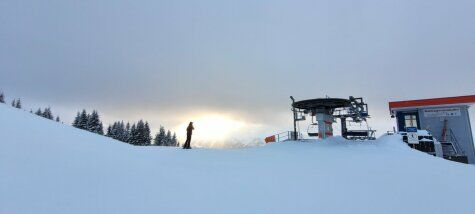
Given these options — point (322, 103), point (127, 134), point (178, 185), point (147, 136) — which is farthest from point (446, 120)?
point (127, 134)

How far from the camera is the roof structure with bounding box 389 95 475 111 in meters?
36.5

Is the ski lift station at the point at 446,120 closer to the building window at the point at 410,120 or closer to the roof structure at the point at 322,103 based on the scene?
the building window at the point at 410,120

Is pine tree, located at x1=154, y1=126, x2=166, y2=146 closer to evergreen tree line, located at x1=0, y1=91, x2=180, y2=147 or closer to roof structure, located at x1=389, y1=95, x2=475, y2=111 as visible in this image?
evergreen tree line, located at x1=0, y1=91, x2=180, y2=147

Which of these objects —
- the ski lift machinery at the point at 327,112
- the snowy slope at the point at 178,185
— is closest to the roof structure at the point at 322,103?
the ski lift machinery at the point at 327,112

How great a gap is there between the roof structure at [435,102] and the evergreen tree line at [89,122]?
5402 centimetres

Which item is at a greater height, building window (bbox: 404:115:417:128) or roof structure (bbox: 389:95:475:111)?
roof structure (bbox: 389:95:475:111)

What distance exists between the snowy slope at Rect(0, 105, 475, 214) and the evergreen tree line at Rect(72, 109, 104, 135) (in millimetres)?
56288

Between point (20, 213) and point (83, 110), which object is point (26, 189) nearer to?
point (20, 213)

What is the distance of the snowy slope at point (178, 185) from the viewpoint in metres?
5.36

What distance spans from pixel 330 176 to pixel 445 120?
3642 centimetres

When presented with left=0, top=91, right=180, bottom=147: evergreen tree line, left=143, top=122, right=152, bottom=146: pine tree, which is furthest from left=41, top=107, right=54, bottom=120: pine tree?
left=143, top=122, right=152, bottom=146: pine tree

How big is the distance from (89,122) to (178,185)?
202 ft

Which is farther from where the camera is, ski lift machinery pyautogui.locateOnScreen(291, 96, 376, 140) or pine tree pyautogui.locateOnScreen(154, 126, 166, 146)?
pine tree pyautogui.locateOnScreen(154, 126, 166, 146)

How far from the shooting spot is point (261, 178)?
860 centimetres
